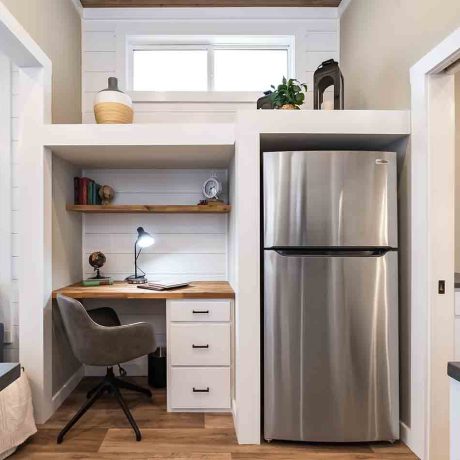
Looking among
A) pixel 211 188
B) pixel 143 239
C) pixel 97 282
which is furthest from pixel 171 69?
pixel 97 282

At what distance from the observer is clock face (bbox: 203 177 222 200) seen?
3.23 meters

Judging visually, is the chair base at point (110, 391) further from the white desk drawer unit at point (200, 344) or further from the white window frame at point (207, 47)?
the white window frame at point (207, 47)

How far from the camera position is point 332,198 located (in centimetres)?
225

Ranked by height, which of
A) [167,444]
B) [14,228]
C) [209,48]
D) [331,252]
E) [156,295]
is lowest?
[167,444]

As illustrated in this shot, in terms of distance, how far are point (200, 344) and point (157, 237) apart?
1.12 meters

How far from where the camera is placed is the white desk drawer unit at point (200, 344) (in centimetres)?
269

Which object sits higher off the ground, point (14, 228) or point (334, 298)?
point (14, 228)

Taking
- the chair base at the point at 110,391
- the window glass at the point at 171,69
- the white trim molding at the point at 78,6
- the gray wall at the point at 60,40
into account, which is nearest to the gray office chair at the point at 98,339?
the chair base at the point at 110,391

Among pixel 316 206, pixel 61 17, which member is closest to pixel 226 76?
pixel 61 17

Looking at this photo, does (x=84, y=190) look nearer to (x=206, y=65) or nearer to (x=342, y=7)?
(x=206, y=65)

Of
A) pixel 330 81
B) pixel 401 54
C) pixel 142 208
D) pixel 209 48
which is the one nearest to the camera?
pixel 401 54

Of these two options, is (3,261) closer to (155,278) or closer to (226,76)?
(155,278)

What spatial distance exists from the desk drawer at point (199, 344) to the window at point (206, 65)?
2.10 meters

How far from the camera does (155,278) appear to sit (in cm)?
342
